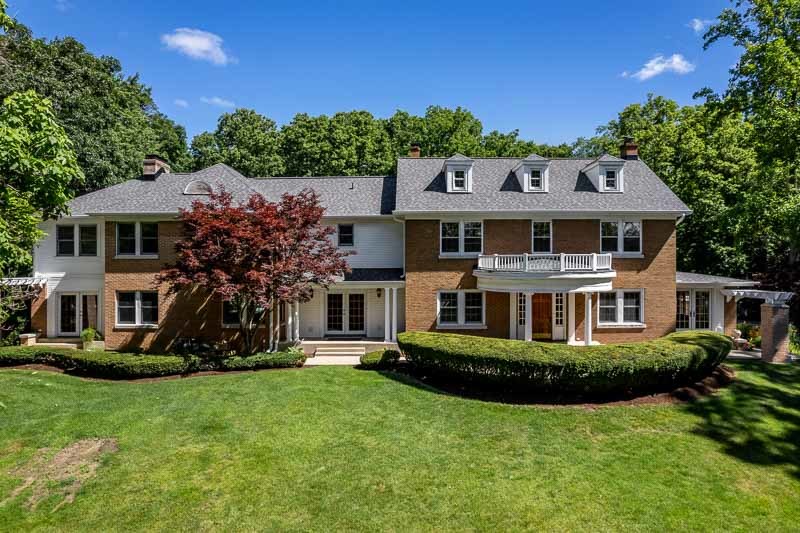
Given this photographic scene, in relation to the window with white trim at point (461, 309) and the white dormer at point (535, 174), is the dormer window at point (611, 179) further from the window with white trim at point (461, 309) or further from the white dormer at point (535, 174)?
the window with white trim at point (461, 309)

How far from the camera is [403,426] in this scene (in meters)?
10.8

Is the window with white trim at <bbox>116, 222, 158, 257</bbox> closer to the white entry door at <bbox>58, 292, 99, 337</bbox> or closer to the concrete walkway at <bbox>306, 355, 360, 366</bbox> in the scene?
the white entry door at <bbox>58, 292, 99, 337</bbox>

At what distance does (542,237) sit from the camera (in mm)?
19219

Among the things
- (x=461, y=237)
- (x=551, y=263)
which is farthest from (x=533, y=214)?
(x=461, y=237)

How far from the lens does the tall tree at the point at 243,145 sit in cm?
4131

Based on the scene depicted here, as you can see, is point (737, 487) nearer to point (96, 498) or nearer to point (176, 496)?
point (176, 496)

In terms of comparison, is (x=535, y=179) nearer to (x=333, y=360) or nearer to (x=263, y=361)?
(x=333, y=360)

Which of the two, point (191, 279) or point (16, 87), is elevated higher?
point (16, 87)

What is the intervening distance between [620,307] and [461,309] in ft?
24.3

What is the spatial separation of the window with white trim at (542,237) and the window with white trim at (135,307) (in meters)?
17.2

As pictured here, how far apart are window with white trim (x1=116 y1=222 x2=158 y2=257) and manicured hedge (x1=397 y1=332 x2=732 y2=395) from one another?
13.4m

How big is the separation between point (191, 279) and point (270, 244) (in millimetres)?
2985

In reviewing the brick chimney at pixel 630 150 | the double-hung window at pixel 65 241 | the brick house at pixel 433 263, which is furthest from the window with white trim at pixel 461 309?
the double-hung window at pixel 65 241

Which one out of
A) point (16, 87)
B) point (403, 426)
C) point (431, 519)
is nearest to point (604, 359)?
point (403, 426)
